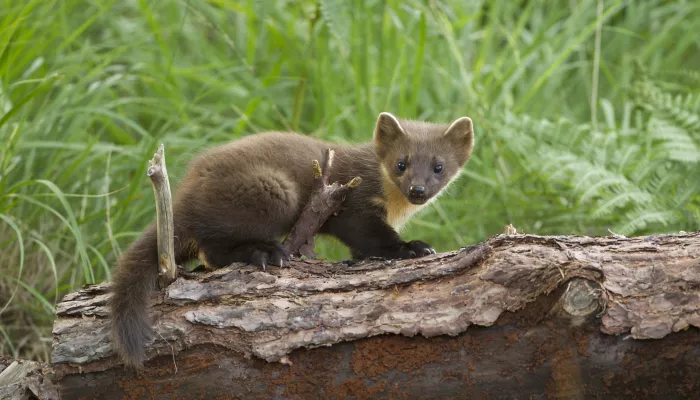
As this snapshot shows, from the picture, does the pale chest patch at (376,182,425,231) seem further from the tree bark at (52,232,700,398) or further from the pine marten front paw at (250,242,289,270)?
the tree bark at (52,232,700,398)

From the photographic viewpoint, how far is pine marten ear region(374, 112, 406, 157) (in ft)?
15.6

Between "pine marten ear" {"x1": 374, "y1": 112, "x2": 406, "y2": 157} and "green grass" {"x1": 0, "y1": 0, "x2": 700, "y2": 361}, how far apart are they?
4.05ft

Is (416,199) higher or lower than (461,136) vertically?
lower

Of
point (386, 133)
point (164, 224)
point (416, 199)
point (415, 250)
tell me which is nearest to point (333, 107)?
point (386, 133)

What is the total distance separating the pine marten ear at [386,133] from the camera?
474 cm

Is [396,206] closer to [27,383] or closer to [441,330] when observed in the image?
[441,330]

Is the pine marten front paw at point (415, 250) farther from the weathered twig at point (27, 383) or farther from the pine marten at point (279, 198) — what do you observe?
the weathered twig at point (27, 383)

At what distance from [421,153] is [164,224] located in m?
1.80

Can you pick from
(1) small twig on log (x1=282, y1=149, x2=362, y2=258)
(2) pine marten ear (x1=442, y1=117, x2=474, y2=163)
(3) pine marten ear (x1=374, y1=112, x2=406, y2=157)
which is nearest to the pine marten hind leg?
(1) small twig on log (x1=282, y1=149, x2=362, y2=258)

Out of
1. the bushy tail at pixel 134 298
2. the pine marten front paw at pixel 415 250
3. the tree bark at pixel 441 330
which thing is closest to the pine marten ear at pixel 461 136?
the pine marten front paw at pixel 415 250

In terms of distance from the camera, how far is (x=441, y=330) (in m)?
3.09

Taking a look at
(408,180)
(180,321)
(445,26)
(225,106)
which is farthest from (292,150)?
(445,26)

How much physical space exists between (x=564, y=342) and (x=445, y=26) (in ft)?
14.1

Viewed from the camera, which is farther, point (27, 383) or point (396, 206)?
Answer: point (396, 206)
